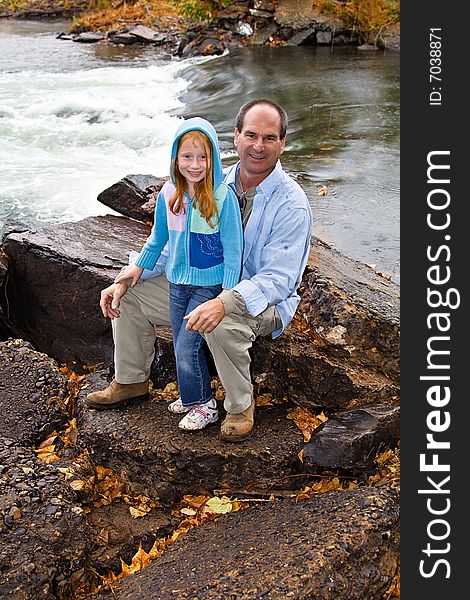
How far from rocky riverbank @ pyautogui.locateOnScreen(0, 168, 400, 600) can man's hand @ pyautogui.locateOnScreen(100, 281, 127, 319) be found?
580 mm

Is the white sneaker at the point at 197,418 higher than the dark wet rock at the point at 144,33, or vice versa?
the dark wet rock at the point at 144,33

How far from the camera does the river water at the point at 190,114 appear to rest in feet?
27.5

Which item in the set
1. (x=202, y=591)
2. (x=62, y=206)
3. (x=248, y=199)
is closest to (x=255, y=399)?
(x=248, y=199)

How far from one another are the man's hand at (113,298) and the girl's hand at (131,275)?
2cm

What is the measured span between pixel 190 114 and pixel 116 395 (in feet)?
35.6

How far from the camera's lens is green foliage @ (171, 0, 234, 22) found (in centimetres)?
2129

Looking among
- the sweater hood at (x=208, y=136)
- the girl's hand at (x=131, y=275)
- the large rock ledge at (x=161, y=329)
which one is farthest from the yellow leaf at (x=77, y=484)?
the sweater hood at (x=208, y=136)

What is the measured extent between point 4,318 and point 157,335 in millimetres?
1620

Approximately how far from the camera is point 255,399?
161 inches

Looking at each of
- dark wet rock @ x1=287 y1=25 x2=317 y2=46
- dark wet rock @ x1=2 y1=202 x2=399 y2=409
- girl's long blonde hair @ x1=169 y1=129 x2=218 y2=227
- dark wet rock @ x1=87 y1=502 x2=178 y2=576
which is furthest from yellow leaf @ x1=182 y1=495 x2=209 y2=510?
dark wet rock @ x1=287 y1=25 x2=317 y2=46

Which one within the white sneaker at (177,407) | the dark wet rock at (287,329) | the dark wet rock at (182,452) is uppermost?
the dark wet rock at (287,329)

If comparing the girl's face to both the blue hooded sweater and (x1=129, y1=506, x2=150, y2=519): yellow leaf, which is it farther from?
(x1=129, y1=506, x2=150, y2=519): yellow leaf

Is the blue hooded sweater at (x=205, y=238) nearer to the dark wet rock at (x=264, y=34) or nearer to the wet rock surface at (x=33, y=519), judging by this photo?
the wet rock surface at (x=33, y=519)

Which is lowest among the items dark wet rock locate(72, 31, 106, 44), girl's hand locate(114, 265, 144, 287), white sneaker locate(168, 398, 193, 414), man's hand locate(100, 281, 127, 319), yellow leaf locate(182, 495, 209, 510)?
yellow leaf locate(182, 495, 209, 510)
